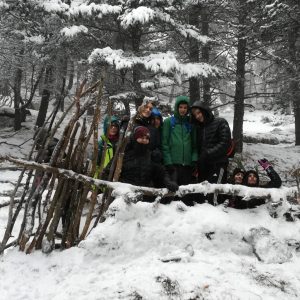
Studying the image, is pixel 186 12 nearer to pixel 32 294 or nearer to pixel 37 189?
pixel 37 189

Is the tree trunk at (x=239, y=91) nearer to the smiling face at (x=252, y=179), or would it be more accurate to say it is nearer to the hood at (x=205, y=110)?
the smiling face at (x=252, y=179)

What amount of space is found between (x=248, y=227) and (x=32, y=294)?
88.7 inches

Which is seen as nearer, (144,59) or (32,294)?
(32,294)

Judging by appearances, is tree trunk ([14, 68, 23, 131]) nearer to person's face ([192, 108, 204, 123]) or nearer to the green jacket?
the green jacket

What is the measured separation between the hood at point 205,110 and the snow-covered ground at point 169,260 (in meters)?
1.49

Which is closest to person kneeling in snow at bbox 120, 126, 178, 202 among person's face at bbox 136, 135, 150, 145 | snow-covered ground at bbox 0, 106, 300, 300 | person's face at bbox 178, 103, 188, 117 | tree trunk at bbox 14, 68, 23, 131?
person's face at bbox 136, 135, 150, 145

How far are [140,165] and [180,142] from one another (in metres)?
0.97

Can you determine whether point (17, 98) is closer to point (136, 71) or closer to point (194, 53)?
point (136, 71)

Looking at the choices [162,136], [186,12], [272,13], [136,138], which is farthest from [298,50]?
[136,138]

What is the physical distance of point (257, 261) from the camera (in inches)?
139

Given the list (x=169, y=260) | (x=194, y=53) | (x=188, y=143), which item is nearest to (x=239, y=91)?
(x=194, y=53)

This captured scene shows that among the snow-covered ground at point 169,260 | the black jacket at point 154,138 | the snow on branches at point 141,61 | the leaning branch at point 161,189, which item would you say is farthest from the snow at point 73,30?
the snow-covered ground at point 169,260

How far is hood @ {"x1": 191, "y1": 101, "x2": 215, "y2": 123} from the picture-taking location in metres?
4.94

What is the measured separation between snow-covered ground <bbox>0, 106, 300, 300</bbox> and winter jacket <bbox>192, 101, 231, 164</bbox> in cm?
99
